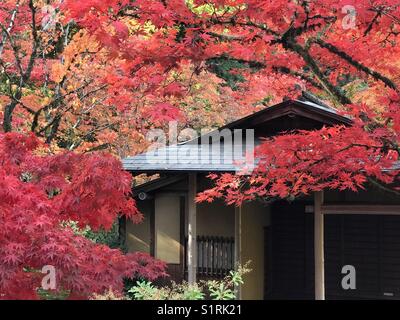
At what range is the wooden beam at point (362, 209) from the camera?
Answer: 412 inches

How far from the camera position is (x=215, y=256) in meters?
11.8

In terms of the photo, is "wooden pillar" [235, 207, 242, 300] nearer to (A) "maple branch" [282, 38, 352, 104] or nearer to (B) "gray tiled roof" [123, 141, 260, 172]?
(B) "gray tiled roof" [123, 141, 260, 172]

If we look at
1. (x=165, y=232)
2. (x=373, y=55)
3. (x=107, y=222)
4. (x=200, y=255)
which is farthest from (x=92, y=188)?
(x=165, y=232)

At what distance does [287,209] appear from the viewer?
1330 centimetres

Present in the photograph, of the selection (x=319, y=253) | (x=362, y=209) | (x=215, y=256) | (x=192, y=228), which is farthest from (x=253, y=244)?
(x=362, y=209)

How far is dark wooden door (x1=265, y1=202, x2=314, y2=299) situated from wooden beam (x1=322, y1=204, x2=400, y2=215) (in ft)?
7.99

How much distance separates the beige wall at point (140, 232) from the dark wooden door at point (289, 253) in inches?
111

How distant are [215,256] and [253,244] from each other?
3.52 feet

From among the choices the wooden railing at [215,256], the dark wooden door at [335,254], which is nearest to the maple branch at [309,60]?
the wooden railing at [215,256]

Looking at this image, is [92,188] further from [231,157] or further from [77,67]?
[77,67]

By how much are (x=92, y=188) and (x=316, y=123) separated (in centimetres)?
663

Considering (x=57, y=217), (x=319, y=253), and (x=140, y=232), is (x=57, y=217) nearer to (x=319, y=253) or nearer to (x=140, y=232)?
(x=319, y=253)

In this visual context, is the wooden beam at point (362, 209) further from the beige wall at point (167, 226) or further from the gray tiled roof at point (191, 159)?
the beige wall at point (167, 226)

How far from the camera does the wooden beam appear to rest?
10.5 m
